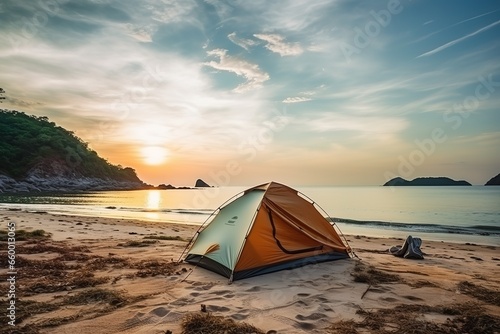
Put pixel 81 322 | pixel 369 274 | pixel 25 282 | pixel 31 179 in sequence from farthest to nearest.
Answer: pixel 31 179 < pixel 369 274 < pixel 25 282 < pixel 81 322

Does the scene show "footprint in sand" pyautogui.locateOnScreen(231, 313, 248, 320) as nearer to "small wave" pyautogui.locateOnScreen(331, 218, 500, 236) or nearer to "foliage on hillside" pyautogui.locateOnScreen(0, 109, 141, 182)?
"small wave" pyautogui.locateOnScreen(331, 218, 500, 236)

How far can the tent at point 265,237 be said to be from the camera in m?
6.96

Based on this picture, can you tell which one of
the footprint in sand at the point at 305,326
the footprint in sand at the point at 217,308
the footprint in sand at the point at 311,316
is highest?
the footprint in sand at the point at 311,316

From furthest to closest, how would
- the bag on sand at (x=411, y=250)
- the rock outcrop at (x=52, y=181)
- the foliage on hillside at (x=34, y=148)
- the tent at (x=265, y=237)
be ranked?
the foliage on hillside at (x=34, y=148)
the rock outcrop at (x=52, y=181)
the bag on sand at (x=411, y=250)
the tent at (x=265, y=237)

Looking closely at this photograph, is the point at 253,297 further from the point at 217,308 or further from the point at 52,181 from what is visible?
the point at 52,181

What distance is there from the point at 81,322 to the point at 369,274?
6209 millimetres

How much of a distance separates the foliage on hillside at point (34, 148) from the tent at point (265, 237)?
94188 millimetres

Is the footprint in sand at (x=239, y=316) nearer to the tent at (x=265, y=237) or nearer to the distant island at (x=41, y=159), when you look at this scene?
the tent at (x=265, y=237)

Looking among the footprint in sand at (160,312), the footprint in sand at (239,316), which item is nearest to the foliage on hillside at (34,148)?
the footprint in sand at (160,312)

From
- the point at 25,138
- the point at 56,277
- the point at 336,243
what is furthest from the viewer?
the point at 25,138

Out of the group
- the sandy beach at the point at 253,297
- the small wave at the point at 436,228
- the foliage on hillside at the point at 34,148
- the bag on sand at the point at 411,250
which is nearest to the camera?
the sandy beach at the point at 253,297

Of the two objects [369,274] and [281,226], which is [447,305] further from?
[281,226]

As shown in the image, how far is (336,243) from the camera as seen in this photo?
348 inches

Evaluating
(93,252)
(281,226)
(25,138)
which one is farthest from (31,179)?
(281,226)
